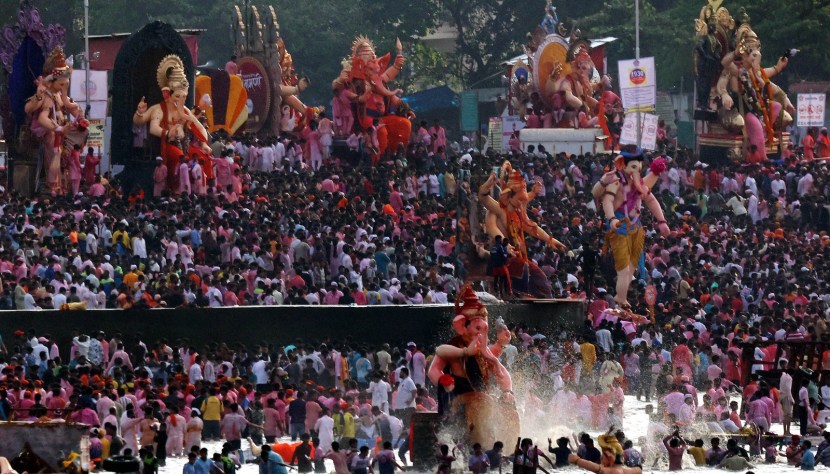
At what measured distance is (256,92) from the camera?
4931 centimetres

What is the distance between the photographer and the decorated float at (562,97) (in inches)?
1943

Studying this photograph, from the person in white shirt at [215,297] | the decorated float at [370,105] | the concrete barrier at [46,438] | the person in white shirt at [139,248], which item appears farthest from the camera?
the decorated float at [370,105]

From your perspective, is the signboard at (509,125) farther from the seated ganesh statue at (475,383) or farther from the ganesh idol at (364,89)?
the seated ganesh statue at (475,383)

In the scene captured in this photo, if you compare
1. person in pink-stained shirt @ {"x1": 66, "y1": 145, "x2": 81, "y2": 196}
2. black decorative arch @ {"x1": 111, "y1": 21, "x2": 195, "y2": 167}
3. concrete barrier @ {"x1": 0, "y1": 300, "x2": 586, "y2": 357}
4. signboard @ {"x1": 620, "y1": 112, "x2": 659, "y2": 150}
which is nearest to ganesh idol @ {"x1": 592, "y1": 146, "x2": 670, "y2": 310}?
concrete barrier @ {"x1": 0, "y1": 300, "x2": 586, "y2": 357}

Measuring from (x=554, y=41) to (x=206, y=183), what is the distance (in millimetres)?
13257

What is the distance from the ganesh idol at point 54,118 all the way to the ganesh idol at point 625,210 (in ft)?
30.9

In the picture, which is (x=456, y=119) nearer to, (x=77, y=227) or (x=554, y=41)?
(x=554, y=41)

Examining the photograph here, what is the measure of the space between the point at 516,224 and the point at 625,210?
6.81ft

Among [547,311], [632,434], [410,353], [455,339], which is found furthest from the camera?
[547,311]

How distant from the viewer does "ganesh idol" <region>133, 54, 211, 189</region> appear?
4075 centimetres

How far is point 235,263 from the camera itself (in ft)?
115

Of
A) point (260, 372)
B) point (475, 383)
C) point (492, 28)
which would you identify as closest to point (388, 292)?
point (260, 372)

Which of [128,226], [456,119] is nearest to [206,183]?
[128,226]

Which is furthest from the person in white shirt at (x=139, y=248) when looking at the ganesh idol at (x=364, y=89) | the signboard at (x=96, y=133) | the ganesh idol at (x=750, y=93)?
the ganesh idol at (x=750, y=93)
